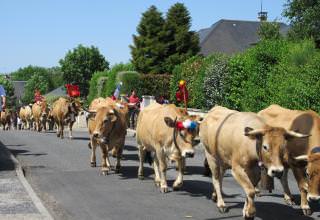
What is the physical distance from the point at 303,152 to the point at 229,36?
2439 inches

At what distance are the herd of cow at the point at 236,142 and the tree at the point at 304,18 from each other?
1984 centimetres

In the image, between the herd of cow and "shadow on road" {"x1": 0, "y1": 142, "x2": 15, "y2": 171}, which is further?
"shadow on road" {"x1": 0, "y1": 142, "x2": 15, "y2": 171}

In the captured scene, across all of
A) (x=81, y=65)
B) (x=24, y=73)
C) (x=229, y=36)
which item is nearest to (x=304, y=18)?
(x=229, y=36)

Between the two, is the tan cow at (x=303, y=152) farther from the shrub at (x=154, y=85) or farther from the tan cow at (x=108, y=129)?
the shrub at (x=154, y=85)

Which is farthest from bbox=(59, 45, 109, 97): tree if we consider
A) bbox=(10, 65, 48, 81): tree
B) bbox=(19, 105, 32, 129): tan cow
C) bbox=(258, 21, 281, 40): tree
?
bbox=(10, 65, 48, 81): tree

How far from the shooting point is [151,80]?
3966cm

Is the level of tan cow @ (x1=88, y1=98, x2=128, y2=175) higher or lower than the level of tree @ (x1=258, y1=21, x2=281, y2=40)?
lower

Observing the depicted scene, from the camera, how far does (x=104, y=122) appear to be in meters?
13.6

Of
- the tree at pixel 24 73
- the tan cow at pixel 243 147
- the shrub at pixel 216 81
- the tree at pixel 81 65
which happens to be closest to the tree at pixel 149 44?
the shrub at pixel 216 81

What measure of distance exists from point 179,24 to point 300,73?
122 ft

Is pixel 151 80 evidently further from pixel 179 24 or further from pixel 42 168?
pixel 42 168

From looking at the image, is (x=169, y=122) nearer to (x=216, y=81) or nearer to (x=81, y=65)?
(x=216, y=81)

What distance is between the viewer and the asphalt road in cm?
970

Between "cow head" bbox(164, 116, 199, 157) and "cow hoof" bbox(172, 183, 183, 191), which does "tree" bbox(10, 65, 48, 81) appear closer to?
"cow hoof" bbox(172, 183, 183, 191)
